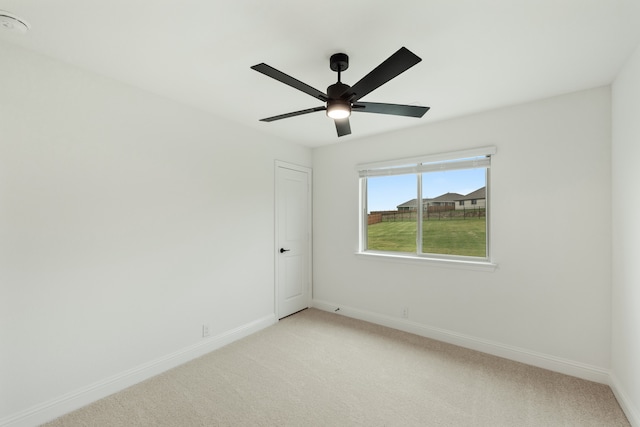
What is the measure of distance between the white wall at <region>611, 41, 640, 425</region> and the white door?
10.7 ft

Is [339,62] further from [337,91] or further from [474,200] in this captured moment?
[474,200]

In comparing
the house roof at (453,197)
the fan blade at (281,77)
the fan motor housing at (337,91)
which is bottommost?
the house roof at (453,197)

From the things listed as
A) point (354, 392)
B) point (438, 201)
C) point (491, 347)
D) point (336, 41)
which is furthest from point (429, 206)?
point (336, 41)

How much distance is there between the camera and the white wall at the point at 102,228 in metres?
1.83

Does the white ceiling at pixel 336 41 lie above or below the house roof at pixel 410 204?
above

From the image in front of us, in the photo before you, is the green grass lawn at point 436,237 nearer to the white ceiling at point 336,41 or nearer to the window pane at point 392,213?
the window pane at point 392,213

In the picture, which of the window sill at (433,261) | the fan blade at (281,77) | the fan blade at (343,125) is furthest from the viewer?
the window sill at (433,261)

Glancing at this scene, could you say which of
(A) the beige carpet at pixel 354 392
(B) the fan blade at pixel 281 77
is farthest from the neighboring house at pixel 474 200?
(B) the fan blade at pixel 281 77

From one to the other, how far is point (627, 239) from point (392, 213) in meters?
2.16

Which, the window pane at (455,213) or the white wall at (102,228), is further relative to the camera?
the window pane at (455,213)

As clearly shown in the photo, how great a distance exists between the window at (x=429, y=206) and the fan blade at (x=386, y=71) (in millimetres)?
1823

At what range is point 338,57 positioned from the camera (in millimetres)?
1863

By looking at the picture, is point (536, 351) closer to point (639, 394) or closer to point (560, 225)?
point (639, 394)

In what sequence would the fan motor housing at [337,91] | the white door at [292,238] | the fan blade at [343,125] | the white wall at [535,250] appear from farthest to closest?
the white door at [292,238], the white wall at [535,250], the fan blade at [343,125], the fan motor housing at [337,91]
